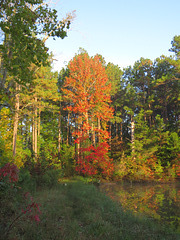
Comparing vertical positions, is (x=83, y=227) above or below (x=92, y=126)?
below

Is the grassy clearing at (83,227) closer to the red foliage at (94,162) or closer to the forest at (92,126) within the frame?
the forest at (92,126)

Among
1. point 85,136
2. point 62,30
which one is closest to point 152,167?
point 85,136

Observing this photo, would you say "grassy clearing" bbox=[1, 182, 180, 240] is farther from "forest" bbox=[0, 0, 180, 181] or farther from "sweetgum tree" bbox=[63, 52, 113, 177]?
"sweetgum tree" bbox=[63, 52, 113, 177]

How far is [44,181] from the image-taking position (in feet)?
40.7

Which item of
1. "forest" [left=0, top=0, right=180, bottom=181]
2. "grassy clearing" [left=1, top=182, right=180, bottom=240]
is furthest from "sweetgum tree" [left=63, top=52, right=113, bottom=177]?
"grassy clearing" [left=1, top=182, right=180, bottom=240]

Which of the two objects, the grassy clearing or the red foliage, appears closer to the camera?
the grassy clearing

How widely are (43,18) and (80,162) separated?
16.1m

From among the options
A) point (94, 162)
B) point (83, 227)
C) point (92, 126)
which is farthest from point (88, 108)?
point (83, 227)

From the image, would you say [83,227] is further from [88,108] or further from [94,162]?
[88,108]

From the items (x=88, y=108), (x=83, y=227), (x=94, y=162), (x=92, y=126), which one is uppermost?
(x=88, y=108)

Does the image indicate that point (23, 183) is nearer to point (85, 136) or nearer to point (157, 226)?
point (157, 226)

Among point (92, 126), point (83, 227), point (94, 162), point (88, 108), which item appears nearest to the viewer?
point (83, 227)

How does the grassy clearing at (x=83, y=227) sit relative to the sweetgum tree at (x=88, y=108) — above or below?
below

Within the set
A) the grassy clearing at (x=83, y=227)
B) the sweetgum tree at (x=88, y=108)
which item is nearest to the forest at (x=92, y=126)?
the sweetgum tree at (x=88, y=108)
